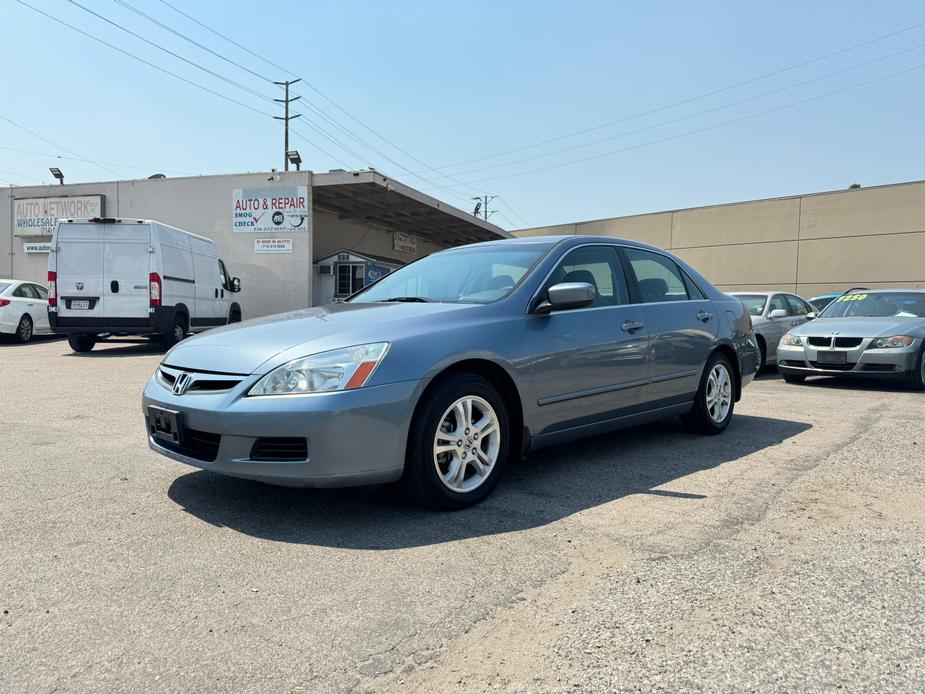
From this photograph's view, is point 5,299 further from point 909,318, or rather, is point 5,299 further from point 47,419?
point 909,318

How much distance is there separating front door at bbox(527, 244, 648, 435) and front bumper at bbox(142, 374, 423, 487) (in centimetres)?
100

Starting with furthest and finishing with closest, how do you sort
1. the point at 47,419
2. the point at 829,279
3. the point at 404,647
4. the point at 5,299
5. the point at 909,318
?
1. the point at 829,279
2. the point at 5,299
3. the point at 909,318
4. the point at 47,419
5. the point at 404,647

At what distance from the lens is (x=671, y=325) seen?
5.18 m

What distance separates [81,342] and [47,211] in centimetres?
1214

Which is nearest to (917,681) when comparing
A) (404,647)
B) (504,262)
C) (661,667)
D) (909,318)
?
(661,667)

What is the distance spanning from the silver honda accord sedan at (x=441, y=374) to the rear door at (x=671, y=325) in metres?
0.02

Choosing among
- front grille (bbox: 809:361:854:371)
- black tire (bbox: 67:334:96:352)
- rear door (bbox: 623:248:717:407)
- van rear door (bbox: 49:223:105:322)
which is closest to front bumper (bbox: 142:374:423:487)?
rear door (bbox: 623:248:717:407)

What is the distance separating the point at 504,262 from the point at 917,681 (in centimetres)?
318

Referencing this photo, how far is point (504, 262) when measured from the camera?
4621mm

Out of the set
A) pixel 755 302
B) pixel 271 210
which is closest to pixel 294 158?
pixel 271 210

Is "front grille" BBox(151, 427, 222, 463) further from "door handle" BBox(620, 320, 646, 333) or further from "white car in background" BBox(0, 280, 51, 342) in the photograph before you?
"white car in background" BBox(0, 280, 51, 342)

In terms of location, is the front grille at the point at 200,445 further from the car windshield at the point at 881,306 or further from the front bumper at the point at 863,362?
the car windshield at the point at 881,306

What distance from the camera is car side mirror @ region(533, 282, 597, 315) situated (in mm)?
4062

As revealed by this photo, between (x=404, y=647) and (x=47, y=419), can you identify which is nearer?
(x=404, y=647)
